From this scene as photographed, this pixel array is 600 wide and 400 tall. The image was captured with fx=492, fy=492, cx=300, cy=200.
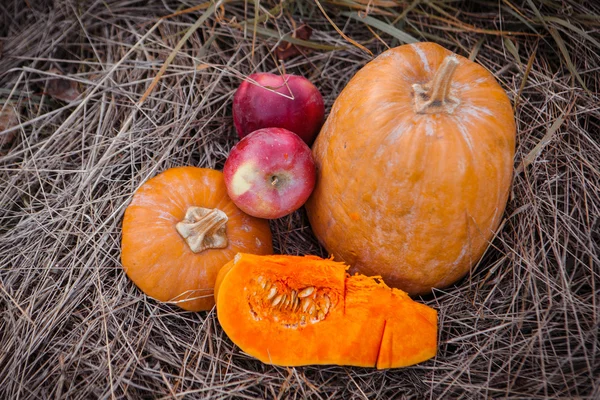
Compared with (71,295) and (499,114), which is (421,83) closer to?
(499,114)

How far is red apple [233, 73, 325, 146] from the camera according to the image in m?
2.11

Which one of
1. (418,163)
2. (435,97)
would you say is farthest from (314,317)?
(435,97)

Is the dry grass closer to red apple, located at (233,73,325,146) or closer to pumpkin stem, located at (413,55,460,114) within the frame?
red apple, located at (233,73,325,146)

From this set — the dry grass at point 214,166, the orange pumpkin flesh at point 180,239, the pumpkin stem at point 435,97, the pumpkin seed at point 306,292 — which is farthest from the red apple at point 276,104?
the pumpkin seed at point 306,292

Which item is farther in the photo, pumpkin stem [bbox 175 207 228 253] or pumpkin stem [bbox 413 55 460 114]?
pumpkin stem [bbox 175 207 228 253]

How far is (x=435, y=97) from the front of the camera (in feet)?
5.43

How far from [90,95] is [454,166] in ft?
5.50

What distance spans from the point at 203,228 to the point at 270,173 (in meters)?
0.34

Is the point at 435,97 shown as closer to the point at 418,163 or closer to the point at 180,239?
the point at 418,163

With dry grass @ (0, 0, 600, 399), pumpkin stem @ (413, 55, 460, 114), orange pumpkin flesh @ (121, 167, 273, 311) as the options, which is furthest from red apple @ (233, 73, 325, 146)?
pumpkin stem @ (413, 55, 460, 114)

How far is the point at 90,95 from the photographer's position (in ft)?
7.55

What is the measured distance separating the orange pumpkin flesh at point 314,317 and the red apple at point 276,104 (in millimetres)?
642

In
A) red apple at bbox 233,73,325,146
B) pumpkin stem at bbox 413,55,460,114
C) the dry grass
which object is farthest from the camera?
red apple at bbox 233,73,325,146

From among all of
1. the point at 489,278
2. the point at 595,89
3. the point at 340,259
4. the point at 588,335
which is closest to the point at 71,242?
the point at 340,259
